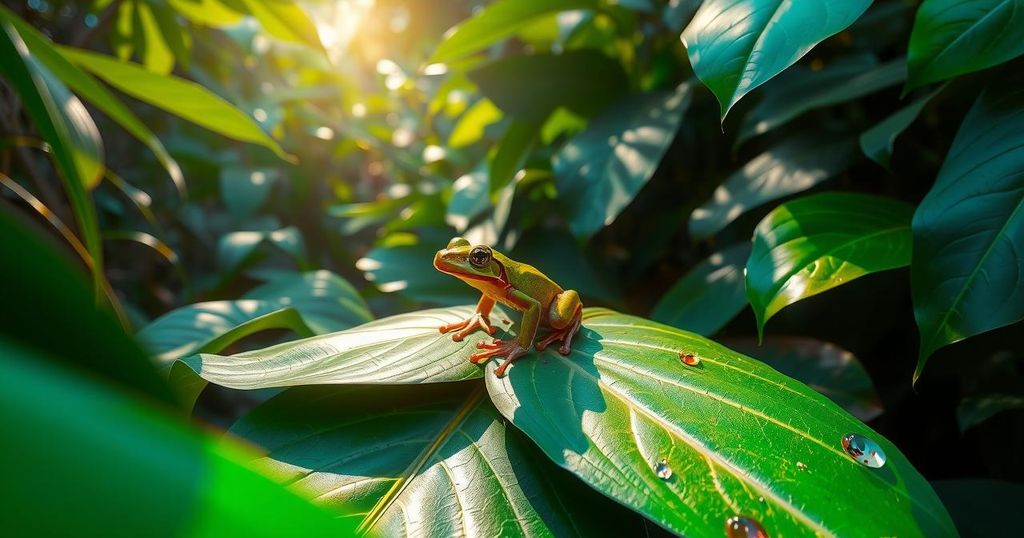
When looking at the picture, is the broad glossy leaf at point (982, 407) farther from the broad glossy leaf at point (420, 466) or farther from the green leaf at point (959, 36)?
the broad glossy leaf at point (420, 466)

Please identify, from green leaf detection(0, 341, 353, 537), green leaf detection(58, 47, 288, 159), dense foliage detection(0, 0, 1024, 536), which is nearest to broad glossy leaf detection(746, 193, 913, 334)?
dense foliage detection(0, 0, 1024, 536)

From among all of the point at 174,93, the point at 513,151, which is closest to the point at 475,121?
the point at 513,151

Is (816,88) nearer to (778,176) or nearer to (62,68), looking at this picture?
(778,176)

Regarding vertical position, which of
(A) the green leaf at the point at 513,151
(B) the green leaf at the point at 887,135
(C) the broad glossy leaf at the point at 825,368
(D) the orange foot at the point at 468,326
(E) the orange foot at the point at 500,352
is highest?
(A) the green leaf at the point at 513,151

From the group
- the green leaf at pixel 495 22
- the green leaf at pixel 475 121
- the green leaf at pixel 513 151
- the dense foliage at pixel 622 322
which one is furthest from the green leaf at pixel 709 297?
the green leaf at pixel 475 121

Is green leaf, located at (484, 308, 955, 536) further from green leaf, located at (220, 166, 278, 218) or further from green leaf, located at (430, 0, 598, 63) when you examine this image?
green leaf, located at (220, 166, 278, 218)

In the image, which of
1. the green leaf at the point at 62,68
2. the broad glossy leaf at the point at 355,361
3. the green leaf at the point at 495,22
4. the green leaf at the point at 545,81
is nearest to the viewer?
the broad glossy leaf at the point at 355,361
